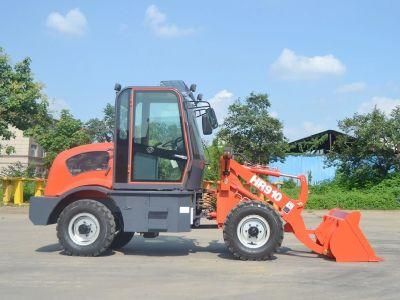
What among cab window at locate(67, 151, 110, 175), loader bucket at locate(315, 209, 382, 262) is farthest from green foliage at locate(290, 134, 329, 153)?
cab window at locate(67, 151, 110, 175)

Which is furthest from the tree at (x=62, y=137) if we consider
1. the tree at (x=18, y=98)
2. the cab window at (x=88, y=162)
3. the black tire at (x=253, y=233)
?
the black tire at (x=253, y=233)

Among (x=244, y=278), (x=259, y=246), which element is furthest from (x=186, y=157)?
(x=244, y=278)

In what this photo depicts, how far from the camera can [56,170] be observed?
34.0ft

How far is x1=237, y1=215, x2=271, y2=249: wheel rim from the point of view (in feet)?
31.7

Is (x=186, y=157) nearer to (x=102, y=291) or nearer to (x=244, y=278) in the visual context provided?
(x=244, y=278)

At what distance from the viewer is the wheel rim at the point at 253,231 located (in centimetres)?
966

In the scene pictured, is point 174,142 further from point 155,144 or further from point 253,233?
point 253,233

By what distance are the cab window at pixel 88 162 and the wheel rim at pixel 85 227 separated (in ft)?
2.89

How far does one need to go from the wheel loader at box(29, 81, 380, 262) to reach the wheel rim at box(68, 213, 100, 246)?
2 centimetres

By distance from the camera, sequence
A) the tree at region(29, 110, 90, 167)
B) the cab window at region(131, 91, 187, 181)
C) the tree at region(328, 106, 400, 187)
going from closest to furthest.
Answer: the cab window at region(131, 91, 187, 181) → the tree at region(328, 106, 400, 187) → the tree at region(29, 110, 90, 167)

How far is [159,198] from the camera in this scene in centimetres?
975

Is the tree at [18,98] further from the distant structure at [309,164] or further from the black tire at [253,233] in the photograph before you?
the black tire at [253,233]

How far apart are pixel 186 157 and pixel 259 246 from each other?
A: 1990mm

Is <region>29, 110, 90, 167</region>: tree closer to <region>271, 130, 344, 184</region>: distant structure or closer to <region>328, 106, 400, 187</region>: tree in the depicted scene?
<region>271, 130, 344, 184</region>: distant structure
